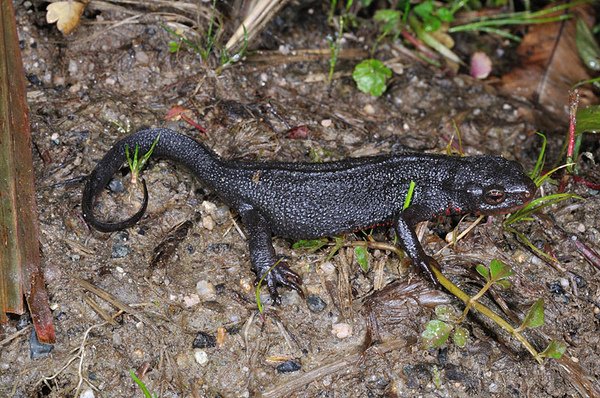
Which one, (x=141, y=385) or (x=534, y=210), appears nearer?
(x=141, y=385)

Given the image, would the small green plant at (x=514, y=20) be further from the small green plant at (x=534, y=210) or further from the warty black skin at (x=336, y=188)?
the warty black skin at (x=336, y=188)

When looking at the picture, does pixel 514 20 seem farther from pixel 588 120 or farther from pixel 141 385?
pixel 141 385

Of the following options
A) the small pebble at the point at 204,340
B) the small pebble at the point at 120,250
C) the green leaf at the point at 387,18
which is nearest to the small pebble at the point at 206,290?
the small pebble at the point at 204,340

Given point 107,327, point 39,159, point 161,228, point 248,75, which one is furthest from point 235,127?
point 107,327

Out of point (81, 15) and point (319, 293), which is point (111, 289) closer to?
point (319, 293)

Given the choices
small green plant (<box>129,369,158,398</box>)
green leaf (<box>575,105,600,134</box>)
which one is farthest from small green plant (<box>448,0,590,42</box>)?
small green plant (<box>129,369,158,398</box>)

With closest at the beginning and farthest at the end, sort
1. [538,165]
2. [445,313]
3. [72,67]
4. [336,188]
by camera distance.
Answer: [445,313]
[336,188]
[538,165]
[72,67]

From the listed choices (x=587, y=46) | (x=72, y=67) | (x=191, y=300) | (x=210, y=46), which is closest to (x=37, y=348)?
(x=191, y=300)
